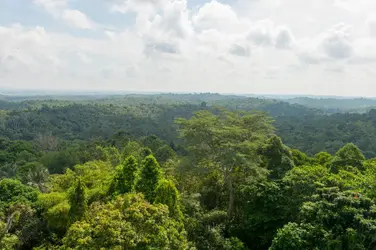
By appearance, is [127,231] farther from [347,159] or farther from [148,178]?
[347,159]

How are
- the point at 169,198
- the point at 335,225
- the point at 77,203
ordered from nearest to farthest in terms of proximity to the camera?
the point at 335,225
the point at 169,198
the point at 77,203

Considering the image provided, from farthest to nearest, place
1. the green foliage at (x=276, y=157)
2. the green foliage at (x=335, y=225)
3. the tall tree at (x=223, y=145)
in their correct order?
the green foliage at (x=276, y=157), the tall tree at (x=223, y=145), the green foliage at (x=335, y=225)

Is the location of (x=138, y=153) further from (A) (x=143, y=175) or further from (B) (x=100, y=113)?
(B) (x=100, y=113)

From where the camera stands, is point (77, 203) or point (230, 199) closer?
point (77, 203)

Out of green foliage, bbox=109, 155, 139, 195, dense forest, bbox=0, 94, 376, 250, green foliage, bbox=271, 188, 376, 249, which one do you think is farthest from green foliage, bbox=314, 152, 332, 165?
green foliage, bbox=109, 155, 139, 195

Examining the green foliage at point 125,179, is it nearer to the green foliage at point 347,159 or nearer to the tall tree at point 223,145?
the tall tree at point 223,145

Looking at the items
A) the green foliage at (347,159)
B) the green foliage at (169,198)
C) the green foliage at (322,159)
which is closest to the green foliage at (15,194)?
the green foliage at (169,198)

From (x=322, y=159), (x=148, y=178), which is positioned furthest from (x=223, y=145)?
(x=322, y=159)

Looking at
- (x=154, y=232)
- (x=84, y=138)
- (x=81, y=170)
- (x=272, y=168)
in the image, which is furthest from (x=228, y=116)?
(x=84, y=138)

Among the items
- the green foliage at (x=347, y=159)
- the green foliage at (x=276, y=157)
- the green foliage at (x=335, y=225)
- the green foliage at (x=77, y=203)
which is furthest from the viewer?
the green foliage at (x=347, y=159)

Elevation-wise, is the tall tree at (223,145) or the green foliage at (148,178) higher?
the tall tree at (223,145)
